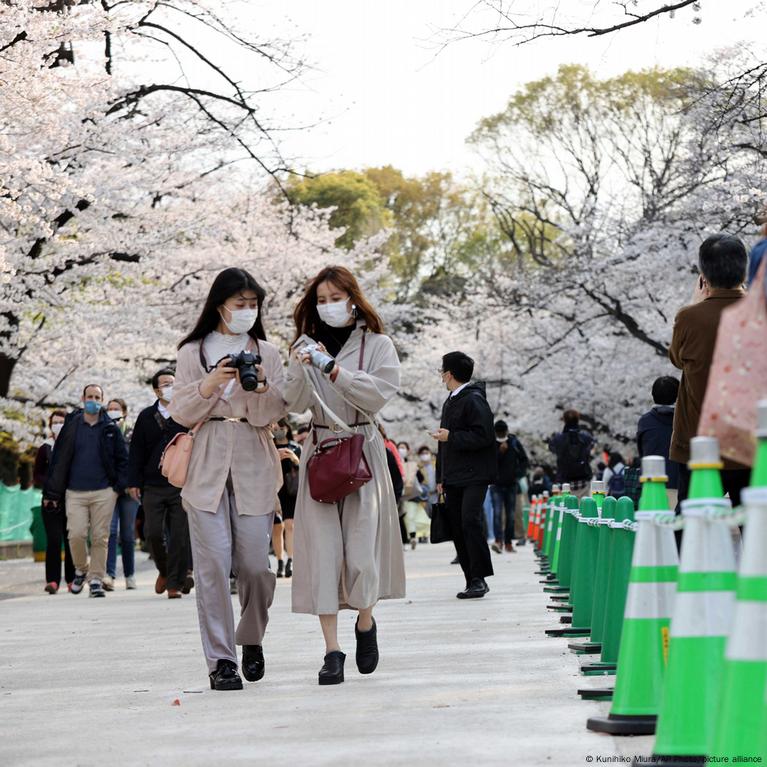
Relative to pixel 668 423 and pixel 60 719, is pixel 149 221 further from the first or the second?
pixel 60 719

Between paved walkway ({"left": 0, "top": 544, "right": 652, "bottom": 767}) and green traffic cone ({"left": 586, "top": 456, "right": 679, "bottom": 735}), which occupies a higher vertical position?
green traffic cone ({"left": 586, "top": 456, "right": 679, "bottom": 735})

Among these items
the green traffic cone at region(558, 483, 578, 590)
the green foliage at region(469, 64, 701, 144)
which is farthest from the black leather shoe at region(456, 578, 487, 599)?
the green foliage at region(469, 64, 701, 144)

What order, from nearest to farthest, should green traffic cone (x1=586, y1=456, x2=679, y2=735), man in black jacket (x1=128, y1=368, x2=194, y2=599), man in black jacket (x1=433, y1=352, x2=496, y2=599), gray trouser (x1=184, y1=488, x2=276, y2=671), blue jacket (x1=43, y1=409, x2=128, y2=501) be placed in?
green traffic cone (x1=586, y1=456, x2=679, y2=735) < gray trouser (x1=184, y1=488, x2=276, y2=671) < man in black jacket (x1=433, y1=352, x2=496, y2=599) < man in black jacket (x1=128, y1=368, x2=194, y2=599) < blue jacket (x1=43, y1=409, x2=128, y2=501)

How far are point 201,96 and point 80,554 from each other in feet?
35.0

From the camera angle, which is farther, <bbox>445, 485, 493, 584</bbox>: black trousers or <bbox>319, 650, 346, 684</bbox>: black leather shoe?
<bbox>445, 485, 493, 584</bbox>: black trousers

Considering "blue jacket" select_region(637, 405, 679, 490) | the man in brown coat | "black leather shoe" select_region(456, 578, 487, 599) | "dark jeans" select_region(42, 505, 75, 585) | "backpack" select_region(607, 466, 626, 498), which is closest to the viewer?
the man in brown coat

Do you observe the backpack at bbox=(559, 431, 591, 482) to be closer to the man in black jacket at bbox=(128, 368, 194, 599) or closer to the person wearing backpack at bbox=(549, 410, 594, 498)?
the person wearing backpack at bbox=(549, 410, 594, 498)

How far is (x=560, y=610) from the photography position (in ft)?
35.8

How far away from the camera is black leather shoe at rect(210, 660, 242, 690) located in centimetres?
693

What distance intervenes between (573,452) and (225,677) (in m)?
14.0

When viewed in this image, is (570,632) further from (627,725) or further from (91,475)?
(91,475)

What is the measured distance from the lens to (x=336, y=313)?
7406 millimetres

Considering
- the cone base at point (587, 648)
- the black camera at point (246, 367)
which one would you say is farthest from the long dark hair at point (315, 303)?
the cone base at point (587, 648)

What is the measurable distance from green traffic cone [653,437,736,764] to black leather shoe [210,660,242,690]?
10.5 ft
